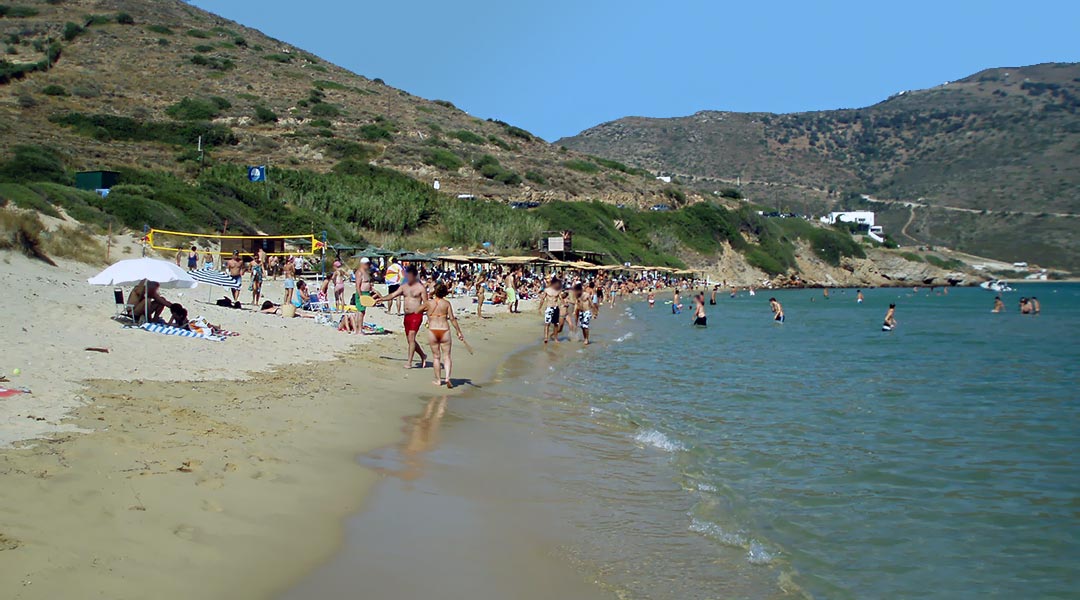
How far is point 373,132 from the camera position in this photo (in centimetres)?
7450

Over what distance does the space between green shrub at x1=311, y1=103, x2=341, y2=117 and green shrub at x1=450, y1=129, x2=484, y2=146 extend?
10783 mm

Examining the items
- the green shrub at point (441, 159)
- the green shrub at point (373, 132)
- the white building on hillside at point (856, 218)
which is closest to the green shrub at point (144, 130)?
the green shrub at point (373, 132)

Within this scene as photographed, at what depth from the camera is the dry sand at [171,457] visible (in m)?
4.37

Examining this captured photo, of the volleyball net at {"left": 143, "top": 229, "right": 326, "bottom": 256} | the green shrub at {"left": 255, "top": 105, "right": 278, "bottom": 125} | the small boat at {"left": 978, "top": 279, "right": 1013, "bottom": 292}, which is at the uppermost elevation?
the green shrub at {"left": 255, "top": 105, "right": 278, "bottom": 125}

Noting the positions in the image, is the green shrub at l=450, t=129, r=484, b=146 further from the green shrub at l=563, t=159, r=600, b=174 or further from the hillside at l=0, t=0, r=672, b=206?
the green shrub at l=563, t=159, r=600, b=174

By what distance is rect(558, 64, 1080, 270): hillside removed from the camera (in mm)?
112062

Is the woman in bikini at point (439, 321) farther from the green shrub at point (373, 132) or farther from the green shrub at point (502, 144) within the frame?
the green shrub at point (502, 144)

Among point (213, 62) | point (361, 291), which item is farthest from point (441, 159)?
point (361, 291)

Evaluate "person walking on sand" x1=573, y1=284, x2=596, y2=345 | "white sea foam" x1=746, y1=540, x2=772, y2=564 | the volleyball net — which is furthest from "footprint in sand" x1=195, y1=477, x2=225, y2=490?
the volleyball net

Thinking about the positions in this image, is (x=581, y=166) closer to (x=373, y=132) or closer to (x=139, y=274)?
(x=373, y=132)

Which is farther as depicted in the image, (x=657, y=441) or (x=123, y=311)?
(x=123, y=311)

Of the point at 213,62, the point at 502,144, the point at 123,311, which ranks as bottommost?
the point at 123,311

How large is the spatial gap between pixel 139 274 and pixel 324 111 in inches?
2639

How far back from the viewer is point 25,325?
10633 mm
